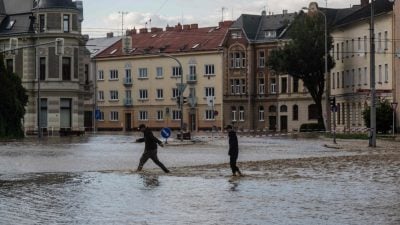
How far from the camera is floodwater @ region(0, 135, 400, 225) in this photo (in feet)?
53.6

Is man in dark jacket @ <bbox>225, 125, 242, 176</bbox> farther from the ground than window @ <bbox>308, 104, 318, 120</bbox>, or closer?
closer

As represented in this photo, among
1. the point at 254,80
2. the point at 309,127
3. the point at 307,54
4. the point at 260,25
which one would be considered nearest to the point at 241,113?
the point at 254,80

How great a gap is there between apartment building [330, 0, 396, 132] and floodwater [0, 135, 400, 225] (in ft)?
155

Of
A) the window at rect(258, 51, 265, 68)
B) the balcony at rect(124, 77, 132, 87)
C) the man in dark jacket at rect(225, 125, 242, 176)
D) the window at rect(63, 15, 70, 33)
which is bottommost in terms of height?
the man in dark jacket at rect(225, 125, 242, 176)

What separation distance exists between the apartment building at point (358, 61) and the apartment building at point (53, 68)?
26.6m

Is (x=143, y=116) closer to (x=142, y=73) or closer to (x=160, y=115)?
(x=160, y=115)

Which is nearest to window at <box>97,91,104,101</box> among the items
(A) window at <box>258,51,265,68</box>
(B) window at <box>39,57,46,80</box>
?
(A) window at <box>258,51,265,68</box>

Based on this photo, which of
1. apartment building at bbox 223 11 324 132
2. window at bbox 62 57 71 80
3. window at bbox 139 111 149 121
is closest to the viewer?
window at bbox 62 57 71 80

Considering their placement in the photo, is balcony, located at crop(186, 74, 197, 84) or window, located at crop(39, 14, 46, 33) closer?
window, located at crop(39, 14, 46, 33)

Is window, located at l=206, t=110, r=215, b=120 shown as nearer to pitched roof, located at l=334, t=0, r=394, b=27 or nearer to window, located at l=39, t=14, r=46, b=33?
pitched roof, located at l=334, t=0, r=394, b=27

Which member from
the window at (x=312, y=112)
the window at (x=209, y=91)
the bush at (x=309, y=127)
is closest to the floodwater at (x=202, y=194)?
the bush at (x=309, y=127)

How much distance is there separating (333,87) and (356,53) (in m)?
11.7

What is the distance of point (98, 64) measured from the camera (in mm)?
132250

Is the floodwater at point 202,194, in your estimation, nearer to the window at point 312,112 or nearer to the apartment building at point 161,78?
the window at point 312,112
